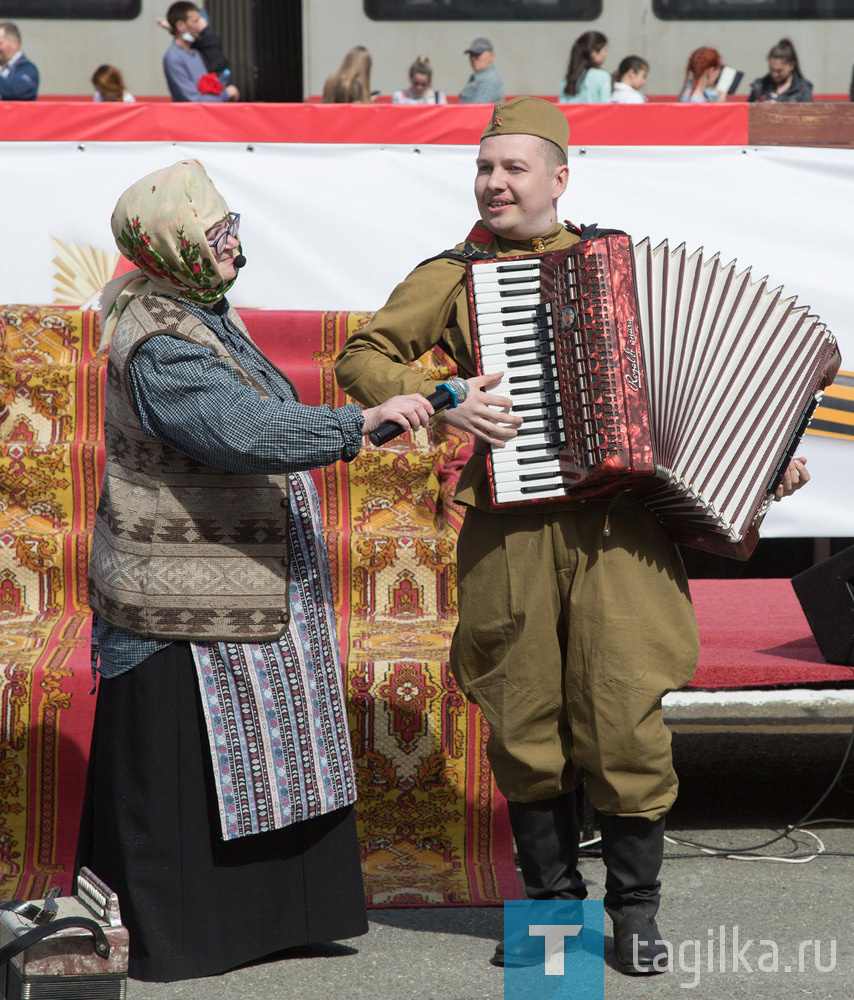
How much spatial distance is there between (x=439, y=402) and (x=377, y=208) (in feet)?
9.29

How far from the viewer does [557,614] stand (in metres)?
2.65

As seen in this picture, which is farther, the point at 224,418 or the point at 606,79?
the point at 606,79

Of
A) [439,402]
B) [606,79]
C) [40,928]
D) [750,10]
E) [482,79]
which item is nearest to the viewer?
[40,928]

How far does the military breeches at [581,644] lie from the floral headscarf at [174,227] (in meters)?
0.73

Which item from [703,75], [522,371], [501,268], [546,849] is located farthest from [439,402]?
[703,75]

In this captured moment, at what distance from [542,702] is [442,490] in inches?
60.0

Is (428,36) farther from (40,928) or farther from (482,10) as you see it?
(40,928)

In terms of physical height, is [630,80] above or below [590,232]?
above

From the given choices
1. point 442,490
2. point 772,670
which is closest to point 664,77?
point 442,490

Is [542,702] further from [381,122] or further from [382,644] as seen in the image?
[381,122]

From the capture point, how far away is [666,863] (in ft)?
11.5

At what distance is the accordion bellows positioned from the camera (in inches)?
96.1

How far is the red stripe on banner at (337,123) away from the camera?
17.0 ft

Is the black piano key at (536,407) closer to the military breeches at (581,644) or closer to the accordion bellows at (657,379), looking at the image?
the accordion bellows at (657,379)
